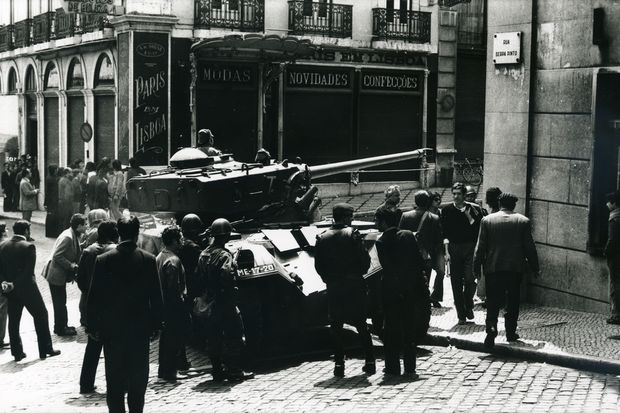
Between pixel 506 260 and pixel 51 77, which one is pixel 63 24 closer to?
pixel 51 77

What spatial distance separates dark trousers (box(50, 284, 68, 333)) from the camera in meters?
11.6

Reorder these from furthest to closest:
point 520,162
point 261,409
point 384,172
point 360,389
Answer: point 384,172 < point 520,162 < point 360,389 < point 261,409

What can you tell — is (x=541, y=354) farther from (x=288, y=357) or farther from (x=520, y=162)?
(x=520, y=162)

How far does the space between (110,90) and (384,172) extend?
7.98 meters

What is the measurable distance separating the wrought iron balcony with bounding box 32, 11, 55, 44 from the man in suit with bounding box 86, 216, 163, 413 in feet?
76.6

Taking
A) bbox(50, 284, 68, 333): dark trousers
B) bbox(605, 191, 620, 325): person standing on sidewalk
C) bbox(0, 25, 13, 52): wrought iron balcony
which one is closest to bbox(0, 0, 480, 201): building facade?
bbox(0, 25, 13, 52): wrought iron balcony

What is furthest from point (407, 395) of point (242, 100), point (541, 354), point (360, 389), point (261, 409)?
point (242, 100)

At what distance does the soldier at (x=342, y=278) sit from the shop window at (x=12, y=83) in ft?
89.2

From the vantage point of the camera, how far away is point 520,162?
13.3 meters

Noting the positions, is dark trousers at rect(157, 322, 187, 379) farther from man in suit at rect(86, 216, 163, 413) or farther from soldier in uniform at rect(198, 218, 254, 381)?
man in suit at rect(86, 216, 163, 413)

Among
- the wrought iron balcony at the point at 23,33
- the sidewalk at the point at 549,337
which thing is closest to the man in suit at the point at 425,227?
the sidewalk at the point at 549,337

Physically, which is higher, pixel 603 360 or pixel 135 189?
pixel 135 189

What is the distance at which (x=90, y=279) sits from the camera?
935 centimetres

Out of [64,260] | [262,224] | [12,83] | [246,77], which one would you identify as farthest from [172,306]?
[12,83]
